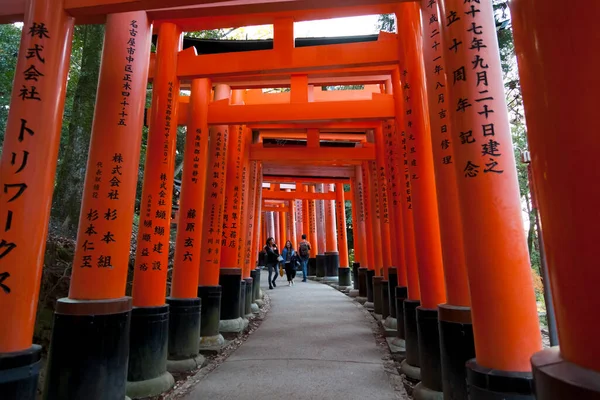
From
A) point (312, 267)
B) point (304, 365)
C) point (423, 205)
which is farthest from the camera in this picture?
point (312, 267)

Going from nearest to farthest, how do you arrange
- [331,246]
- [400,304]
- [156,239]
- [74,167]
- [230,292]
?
[156,239]
[400,304]
[74,167]
[230,292]
[331,246]

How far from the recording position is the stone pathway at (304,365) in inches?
141

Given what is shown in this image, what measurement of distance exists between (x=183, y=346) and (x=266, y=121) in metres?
3.21

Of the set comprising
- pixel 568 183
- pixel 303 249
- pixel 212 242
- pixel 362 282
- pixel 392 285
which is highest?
pixel 303 249

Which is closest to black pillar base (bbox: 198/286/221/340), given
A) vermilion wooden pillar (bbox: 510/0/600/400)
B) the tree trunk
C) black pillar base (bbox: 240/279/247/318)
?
black pillar base (bbox: 240/279/247/318)

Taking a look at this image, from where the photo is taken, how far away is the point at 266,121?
544cm

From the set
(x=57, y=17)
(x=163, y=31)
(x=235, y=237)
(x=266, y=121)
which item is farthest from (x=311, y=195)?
(x=57, y=17)

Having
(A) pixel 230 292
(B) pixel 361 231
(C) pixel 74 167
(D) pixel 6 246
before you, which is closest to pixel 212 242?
(A) pixel 230 292

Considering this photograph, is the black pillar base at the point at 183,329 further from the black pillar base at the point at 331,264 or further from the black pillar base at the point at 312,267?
the black pillar base at the point at 312,267

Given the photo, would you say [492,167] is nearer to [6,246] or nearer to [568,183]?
[568,183]

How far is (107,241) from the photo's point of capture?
3135 millimetres

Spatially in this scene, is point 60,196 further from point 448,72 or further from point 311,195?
point 311,195

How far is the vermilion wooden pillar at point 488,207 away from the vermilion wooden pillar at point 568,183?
80 cm

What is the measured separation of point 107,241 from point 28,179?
0.82 metres
